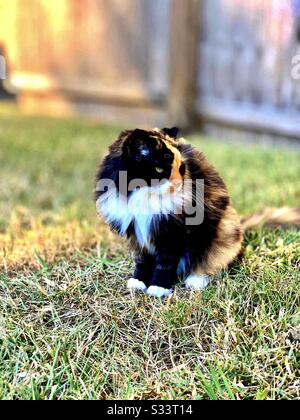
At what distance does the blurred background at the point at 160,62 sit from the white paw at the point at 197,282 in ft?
12.4

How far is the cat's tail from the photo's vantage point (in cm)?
267

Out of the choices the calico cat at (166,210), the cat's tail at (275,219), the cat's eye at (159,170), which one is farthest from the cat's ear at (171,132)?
the cat's tail at (275,219)

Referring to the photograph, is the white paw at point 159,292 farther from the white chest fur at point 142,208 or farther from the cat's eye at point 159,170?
the cat's eye at point 159,170

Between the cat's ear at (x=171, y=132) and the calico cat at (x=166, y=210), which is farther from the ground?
the cat's ear at (x=171, y=132)

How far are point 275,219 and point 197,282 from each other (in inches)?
28.6

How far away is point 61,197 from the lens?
168 inches

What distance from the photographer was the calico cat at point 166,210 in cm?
187

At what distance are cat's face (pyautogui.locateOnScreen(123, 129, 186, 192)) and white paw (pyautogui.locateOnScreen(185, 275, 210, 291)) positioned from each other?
42cm

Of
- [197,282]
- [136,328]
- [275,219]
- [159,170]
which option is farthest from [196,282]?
[275,219]

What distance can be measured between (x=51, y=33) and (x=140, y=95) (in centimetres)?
148

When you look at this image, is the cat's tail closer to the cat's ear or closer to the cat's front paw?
the cat's front paw

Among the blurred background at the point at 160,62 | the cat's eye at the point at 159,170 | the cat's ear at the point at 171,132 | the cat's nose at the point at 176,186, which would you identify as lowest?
the blurred background at the point at 160,62

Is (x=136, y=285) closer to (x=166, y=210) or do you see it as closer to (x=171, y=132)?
(x=166, y=210)
